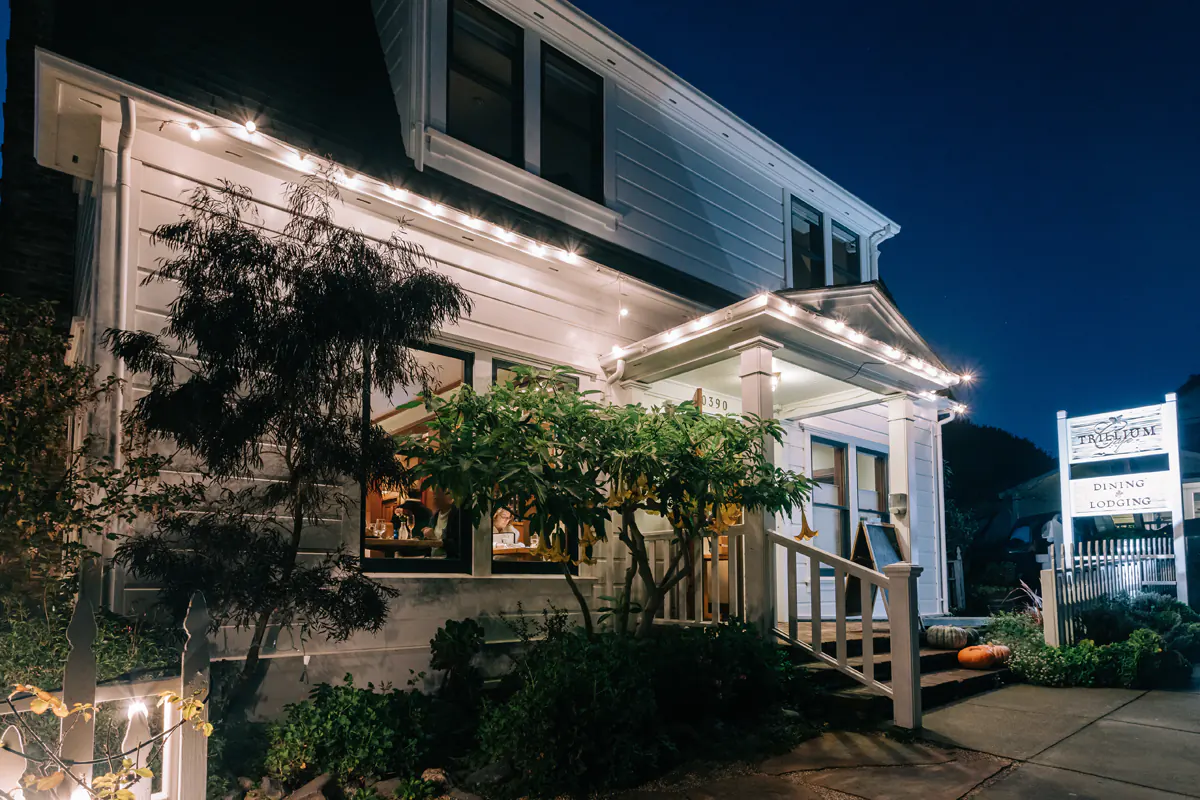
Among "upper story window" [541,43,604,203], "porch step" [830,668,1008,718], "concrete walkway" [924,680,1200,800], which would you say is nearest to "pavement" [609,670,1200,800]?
"concrete walkway" [924,680,1200,800]

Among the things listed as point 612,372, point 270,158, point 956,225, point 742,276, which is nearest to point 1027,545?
point 742,276

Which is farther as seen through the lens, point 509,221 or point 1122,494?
point 1122,494

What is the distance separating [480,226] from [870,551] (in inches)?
218

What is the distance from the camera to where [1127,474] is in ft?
35.5

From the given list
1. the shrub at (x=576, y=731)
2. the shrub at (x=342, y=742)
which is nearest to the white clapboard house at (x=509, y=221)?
the shrub at (x=342, y=742)

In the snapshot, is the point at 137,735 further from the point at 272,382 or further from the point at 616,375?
the point at 616,375

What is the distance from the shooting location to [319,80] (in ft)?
21.5

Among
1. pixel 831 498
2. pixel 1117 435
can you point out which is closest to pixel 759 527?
pixel 831 498

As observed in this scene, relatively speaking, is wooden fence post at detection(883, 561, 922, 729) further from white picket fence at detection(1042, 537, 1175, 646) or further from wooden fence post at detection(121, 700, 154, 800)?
wooden fence post at detection(121, 700, 154, 800)

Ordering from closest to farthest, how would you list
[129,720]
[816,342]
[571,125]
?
[129,720]
[816,342]
[571,125]

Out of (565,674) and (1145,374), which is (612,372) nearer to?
(565,674)

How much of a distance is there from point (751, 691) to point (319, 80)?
19.0 ft

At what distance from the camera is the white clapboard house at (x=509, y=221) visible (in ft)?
17.1

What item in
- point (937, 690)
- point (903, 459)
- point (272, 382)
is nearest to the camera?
point (272, 382)
